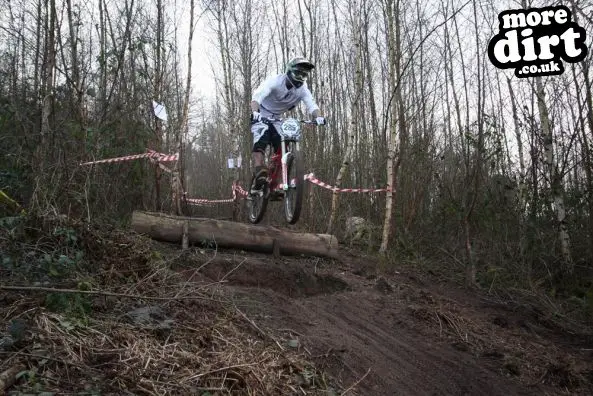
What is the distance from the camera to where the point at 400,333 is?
4465mm

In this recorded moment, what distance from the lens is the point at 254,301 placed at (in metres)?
4.02

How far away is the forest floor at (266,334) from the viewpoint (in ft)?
7.85

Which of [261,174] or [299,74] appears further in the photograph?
[261,174]

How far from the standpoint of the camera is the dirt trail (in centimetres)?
355

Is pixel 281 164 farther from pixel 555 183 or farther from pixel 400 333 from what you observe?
pixel 555 183

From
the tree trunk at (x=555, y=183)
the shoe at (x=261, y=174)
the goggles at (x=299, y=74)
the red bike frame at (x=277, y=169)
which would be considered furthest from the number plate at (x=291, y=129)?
the tree trunk at (x=555, y=183)

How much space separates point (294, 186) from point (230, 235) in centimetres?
98

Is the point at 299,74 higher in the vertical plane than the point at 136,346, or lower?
higher

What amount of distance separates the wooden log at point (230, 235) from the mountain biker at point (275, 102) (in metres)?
0.92

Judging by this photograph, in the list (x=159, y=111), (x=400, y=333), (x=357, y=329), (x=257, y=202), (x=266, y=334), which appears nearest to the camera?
(x=266, y=334)

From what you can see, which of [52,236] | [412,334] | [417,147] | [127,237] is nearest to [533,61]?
[417,147]

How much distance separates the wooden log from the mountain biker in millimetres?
919

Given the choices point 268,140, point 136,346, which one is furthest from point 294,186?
point 136,346

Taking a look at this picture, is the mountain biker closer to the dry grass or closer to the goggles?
the goggles
